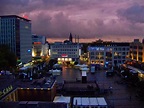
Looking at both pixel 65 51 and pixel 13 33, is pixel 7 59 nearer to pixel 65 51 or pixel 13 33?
pixel 13 33

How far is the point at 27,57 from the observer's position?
65875mm

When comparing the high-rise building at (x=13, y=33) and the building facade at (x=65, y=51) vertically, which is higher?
the high-rise building at (x=13, y=33)

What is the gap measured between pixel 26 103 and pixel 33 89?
6065mm

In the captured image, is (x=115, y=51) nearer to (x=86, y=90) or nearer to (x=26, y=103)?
(x=86, y=90)

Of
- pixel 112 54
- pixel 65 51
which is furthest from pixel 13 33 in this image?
pixel 112 54

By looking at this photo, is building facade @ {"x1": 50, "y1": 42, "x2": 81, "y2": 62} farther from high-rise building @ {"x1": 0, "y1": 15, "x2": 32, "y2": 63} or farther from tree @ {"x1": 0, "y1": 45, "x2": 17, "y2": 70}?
tree @ {"x1": 0, "y1": 45, "x2": 17, "y2": 70}

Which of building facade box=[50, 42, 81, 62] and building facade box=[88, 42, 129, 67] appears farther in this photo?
building facade box=[50, 42, 81, 62]

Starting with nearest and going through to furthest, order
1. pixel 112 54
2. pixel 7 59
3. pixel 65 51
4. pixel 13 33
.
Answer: pixel 7 59, pixel 13 33, pixel 112 54, pixel 65 51

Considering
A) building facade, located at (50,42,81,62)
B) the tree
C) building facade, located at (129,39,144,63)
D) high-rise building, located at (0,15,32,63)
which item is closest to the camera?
the tree

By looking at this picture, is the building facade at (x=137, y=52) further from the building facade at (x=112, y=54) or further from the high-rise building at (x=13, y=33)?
the high-rise building at (x=13, y=33)

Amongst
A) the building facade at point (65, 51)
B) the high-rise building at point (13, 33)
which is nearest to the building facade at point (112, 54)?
the building facade at point (65, 51)

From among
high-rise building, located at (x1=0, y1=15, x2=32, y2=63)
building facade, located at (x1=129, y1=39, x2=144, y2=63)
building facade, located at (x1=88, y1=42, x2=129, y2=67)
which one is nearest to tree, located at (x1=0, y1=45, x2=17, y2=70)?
high-rise building, located at (x1=0, y1=15, x2=32, y2=63)

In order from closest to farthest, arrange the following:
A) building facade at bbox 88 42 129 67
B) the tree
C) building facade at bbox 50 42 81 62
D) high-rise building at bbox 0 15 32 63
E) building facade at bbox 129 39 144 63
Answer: the tree
building facade at bbox 129 39 144 63
high-rise building at bbox 0 15 32 63
building facade at bbox 88 42 129 67
building facade at bbox 50 42 81 62

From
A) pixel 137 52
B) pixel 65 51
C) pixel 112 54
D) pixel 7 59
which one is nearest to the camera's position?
pixel 7 59
